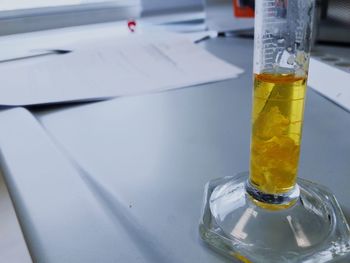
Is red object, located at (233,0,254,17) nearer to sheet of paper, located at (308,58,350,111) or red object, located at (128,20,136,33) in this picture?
red object, located at (128,20,136,33)

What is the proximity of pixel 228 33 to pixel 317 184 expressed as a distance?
2.13 feet

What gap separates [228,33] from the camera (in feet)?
3.00

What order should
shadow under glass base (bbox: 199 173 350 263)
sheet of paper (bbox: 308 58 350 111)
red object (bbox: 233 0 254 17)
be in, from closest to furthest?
shadow under glass base (bbox: 199 173 350 263) → sheet of paper (bbox: 308 58 350 111) → red object (bbox: 233 0 254 17)

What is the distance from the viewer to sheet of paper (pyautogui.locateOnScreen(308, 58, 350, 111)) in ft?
1.60

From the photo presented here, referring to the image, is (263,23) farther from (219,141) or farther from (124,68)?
(124,68)

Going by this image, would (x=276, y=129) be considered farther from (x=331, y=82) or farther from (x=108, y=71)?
(x=108, y=71)

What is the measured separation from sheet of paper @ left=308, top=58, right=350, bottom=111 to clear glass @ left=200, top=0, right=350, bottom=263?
22 cm

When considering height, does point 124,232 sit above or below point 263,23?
below

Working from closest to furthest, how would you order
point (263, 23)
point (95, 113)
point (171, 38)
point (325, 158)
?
1. point (263, 23)
2. point (325, 158)
3. point (95, 113)
4. point (171, 38)

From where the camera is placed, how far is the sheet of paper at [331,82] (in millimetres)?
486

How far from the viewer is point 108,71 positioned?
2.16ft

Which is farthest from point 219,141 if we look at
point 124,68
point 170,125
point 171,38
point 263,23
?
point 171,38


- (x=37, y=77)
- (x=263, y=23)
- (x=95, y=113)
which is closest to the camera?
(x=263, y=23)

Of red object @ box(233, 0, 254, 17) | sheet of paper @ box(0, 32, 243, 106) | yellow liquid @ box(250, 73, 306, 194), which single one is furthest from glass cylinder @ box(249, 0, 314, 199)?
red object @ box(233, 0, 254, 17)
